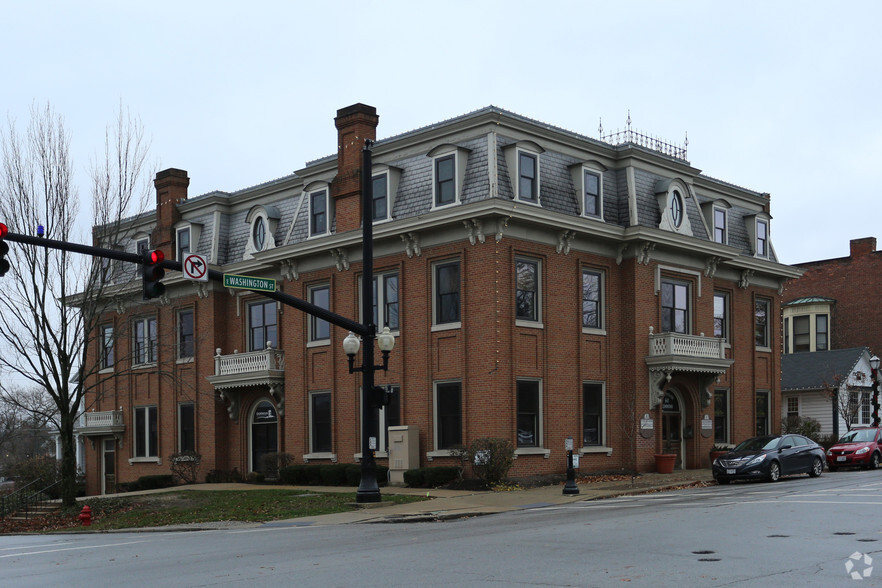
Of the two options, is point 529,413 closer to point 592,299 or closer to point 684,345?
point 592,299

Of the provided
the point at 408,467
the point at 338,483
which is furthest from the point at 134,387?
the point at 408,467

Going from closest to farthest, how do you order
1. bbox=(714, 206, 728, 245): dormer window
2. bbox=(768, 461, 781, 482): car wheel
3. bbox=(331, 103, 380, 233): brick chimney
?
bbox=(768, 461, 781, 482): car wheel → bbox=(331, 103, 380, 233): brick chimney → bbox=(714, 206, 728, 245): dormer window

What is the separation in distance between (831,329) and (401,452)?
37.4m

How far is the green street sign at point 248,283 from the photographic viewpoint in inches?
834

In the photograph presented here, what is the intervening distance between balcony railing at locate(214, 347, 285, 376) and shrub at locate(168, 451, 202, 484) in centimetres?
369

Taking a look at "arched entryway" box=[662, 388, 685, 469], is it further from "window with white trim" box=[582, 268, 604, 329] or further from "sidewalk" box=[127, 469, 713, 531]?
"window with white trim" box=[582, 268, 604, 329]

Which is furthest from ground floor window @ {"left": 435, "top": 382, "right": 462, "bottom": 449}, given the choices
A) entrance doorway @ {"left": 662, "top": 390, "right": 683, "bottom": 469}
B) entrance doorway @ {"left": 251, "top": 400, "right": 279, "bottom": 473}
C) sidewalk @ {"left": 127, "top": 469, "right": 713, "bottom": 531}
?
entrance doorway @ {"left": 251, "top": 400, "right": 279, "bottom": 473}

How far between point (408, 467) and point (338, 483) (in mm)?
3382

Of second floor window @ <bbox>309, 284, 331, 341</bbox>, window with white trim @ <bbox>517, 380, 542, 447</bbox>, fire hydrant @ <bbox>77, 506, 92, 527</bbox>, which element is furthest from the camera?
second floor window @ <bbox>309, 284, 331, 341</bbox>

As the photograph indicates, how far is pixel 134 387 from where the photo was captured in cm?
4391

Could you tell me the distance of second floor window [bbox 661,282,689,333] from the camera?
35.6m

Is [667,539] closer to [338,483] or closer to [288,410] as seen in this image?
[338,483]

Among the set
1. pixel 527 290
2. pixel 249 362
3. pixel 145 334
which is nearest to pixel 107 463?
pixel 145 334

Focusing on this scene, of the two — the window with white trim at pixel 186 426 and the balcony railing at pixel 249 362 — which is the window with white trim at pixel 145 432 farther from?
the balcony railing at pixel 249 362
